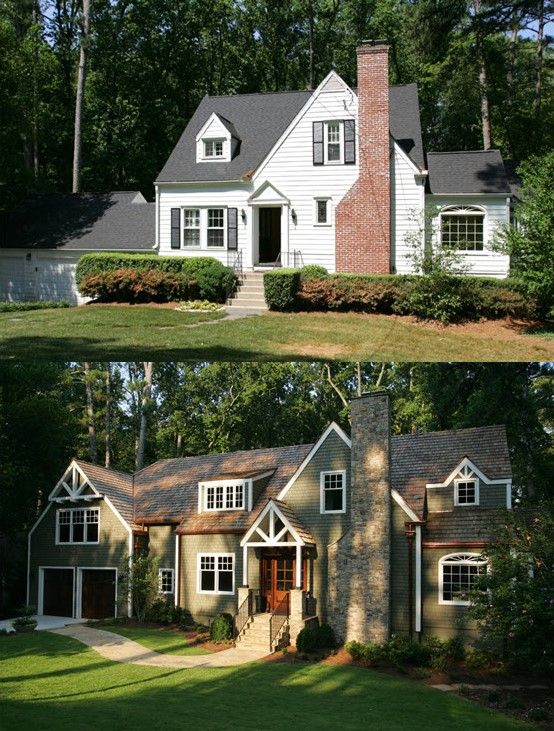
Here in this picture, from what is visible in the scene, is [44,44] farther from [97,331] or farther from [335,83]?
[97,331]

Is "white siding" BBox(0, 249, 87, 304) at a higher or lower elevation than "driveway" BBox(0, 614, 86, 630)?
higher

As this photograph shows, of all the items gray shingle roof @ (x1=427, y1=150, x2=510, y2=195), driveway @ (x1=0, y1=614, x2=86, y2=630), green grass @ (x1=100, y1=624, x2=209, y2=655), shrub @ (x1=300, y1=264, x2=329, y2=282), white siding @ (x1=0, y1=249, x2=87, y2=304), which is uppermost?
gray shingle roof @ (x1=427, y1=150, x2=510, y2=195)

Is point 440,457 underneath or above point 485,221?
underneath

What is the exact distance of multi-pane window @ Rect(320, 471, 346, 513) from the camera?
2178 centimetres

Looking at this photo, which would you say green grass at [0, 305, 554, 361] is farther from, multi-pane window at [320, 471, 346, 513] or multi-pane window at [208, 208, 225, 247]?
multi-pane window at [208, 208, 225, 247]

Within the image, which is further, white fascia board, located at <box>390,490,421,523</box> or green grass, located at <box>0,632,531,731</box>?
white fascia board, located at <box>390,490,421,523</box>

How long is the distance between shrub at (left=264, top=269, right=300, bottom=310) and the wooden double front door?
698cm

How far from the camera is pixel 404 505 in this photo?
2048 cm

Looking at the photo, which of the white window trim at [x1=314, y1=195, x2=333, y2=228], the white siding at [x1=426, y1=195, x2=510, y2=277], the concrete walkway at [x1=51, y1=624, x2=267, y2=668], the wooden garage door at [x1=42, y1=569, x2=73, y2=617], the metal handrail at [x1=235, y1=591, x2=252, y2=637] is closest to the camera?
the concrete walkway at [x1=51, y1=624, x2=267, y2=668]

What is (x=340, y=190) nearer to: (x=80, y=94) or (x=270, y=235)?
(x=270, y=235)

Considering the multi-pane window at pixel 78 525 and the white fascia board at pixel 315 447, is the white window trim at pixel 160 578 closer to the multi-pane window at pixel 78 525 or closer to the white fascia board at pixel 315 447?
the multi-pane window at pixel 78 525

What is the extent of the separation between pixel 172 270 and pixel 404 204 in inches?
313

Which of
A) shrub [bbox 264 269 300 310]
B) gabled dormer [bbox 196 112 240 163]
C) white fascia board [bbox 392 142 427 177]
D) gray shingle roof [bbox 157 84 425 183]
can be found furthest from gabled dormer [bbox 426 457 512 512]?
gabled dormer [bbox 196 112 240 163]

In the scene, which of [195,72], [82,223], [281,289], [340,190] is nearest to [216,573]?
[281,289]
